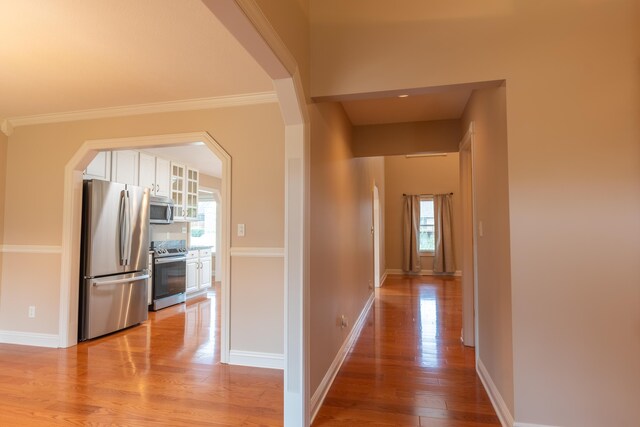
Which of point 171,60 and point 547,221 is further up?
point 171,60

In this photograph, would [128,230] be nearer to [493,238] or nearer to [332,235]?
[332,235]

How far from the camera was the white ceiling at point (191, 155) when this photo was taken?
197 inches

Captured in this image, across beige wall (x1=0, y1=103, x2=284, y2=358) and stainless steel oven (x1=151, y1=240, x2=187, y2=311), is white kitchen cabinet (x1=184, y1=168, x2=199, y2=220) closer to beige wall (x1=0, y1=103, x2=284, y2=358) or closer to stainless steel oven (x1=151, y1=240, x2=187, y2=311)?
stainless steel oven (x1=151, y1=240, x2=187, y2=311)

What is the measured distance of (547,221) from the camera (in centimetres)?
195

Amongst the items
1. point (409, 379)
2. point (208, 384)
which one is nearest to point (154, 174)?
point (208, 384)

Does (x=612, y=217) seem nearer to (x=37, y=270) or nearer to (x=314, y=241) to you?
(x=314, y=241)

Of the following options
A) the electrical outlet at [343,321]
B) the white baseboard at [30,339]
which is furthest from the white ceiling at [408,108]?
the white baseboard at [30,339]

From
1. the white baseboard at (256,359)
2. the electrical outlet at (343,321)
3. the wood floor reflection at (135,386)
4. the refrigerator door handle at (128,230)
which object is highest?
the refrigerator door handle at (128,230)

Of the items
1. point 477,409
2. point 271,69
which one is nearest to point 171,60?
point 271,69

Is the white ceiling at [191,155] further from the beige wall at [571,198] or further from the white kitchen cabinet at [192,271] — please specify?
the beige wall at [571,198]

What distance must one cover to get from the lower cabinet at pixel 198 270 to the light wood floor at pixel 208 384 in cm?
180

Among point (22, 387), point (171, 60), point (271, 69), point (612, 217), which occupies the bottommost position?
point (22, 387)

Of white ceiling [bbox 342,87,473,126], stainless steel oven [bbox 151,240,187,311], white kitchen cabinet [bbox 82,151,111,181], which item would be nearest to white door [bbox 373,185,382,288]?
white ceiling [bbox 342,87,473,126]

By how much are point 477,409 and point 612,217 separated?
1498 mm
